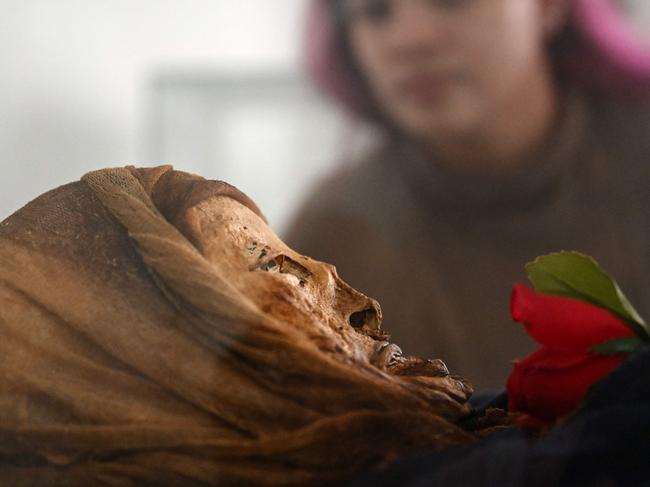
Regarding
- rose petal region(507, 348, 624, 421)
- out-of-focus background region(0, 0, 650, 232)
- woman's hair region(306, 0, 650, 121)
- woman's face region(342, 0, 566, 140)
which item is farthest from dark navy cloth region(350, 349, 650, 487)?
woman's hair region(306, 0, 650, 121)

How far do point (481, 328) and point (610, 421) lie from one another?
50 centimetres

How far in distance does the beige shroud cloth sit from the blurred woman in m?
0.28

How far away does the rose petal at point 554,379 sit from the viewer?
431mm

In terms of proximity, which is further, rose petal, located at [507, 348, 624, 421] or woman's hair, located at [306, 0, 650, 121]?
woman's hair, located at [306, 0, 650, 121]

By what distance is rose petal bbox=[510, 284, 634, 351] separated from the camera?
435mm

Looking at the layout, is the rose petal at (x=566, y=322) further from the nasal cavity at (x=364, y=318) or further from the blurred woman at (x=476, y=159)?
the blurred woman at (x=476, y=159)

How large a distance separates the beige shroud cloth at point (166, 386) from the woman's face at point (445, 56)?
46 centimetres

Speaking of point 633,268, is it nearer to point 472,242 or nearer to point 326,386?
point 472,242

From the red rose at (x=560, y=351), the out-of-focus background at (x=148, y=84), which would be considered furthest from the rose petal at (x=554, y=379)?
the out-of-focus background at (x=148, y=84)

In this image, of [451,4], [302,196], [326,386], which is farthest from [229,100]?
[326,386]

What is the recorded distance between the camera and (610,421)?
0.39 m

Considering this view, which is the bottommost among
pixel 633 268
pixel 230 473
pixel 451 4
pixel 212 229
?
pixel 230 473

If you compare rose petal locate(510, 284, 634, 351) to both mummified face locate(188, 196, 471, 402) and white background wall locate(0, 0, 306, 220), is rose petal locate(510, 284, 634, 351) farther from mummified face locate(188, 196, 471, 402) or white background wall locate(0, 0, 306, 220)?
white background wall locate(0, 0, 306, 220)

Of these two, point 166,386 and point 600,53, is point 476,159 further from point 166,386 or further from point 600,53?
point 166,386
